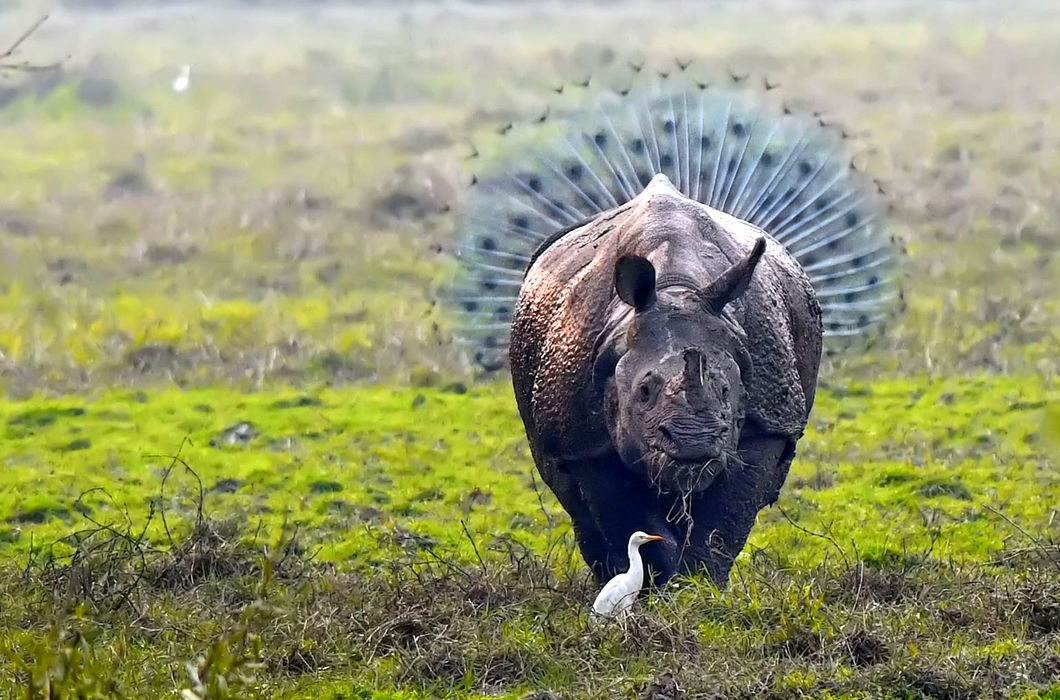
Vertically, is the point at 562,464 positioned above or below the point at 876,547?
above

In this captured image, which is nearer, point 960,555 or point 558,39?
point 960,555

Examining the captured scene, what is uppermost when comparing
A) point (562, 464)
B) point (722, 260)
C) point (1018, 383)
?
point (722, 260)

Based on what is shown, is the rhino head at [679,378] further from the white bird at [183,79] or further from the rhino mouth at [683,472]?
the white bird at [183,79]

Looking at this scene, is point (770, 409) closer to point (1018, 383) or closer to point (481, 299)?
point (481, 299)

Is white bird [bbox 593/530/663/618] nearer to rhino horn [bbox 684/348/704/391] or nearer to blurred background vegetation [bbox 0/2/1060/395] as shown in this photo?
rhino horn [bbox 684/348/704/391]

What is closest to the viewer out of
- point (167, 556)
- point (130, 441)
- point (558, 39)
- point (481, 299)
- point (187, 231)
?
point (167, 556)

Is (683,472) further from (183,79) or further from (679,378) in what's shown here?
(183,79)

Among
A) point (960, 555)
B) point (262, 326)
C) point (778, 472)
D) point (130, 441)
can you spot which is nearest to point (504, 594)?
point (778, 472)

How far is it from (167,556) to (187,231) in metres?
10.3

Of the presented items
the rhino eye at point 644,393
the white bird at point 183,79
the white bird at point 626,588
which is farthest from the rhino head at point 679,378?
the white bird at point 183,79

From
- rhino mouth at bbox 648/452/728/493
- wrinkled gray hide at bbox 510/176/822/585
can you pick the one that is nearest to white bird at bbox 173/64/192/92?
wrinkled gray hide at bbox 510/176/822/585

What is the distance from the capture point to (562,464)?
7.53m

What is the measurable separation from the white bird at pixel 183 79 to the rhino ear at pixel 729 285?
784 inches

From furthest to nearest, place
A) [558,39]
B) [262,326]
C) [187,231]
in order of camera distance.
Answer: [558,39] < [187,231] < [262,326]
